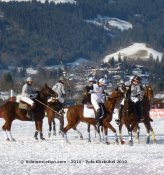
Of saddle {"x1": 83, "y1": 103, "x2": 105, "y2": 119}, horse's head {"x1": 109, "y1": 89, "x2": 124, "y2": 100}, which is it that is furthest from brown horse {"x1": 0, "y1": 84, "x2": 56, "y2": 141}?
horse's head {"x1": 109, "y1": 89, "x2": 124, "y2": 100}

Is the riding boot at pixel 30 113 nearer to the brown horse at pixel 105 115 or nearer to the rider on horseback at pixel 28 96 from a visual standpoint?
the rider on horseback at pixel 28 96

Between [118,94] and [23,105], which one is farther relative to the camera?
[23,105]

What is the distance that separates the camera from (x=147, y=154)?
61.2 ft

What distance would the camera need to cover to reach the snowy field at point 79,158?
15367 millimetres

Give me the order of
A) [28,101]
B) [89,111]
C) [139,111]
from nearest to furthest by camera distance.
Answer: [139,111] → [89,111] → [28,101]

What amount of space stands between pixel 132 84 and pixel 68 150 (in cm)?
400

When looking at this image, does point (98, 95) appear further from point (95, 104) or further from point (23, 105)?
point (23, 105)

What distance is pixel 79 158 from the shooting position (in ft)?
57.7

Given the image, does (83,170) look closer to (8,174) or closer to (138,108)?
(8,174)

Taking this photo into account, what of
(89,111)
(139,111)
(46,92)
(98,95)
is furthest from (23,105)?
(139,111)

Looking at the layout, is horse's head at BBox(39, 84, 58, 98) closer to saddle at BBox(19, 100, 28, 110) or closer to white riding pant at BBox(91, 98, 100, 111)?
saddle at BBox(19, 100, 28, 110)

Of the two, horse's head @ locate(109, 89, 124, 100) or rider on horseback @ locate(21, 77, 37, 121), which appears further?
rider on horseback @ locate(21, 77, 37, 121)

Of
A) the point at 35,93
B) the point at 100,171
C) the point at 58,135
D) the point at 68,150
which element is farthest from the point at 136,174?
the point at 58,135

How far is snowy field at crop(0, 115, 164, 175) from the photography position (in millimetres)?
15367
